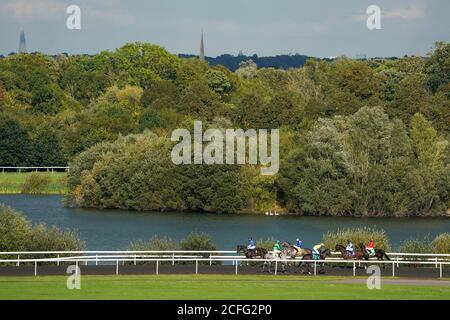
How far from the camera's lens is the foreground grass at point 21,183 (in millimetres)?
123500

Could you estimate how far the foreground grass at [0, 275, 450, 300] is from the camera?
42.1m

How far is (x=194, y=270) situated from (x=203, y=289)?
7859 millimetres

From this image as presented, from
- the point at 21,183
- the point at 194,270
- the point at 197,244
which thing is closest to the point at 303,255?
the point at 194,270

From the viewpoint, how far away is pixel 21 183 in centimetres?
12506

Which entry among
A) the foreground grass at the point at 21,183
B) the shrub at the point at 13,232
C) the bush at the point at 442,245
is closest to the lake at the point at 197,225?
the foreground grass at the point at 21,183

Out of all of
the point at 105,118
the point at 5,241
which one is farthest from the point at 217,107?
the point at 5,241

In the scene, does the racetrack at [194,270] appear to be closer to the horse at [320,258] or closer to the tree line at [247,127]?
the horse at [320,258]

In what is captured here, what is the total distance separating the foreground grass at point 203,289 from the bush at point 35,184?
75.3 meters

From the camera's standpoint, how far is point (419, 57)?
605ft

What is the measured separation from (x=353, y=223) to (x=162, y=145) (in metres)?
20.5

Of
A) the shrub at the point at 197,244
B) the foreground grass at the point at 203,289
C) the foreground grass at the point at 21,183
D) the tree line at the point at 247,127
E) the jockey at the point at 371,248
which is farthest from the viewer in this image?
the foreground grass at the point at 21,183

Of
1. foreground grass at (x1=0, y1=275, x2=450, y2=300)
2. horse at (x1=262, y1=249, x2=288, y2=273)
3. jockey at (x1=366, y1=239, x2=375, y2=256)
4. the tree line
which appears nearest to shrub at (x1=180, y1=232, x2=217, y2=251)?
horse at (x1=262, y1=249, x2=288, y2=273)

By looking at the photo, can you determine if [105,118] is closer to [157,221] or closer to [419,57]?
[157,221]

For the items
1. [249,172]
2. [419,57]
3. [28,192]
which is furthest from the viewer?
[419,57]
